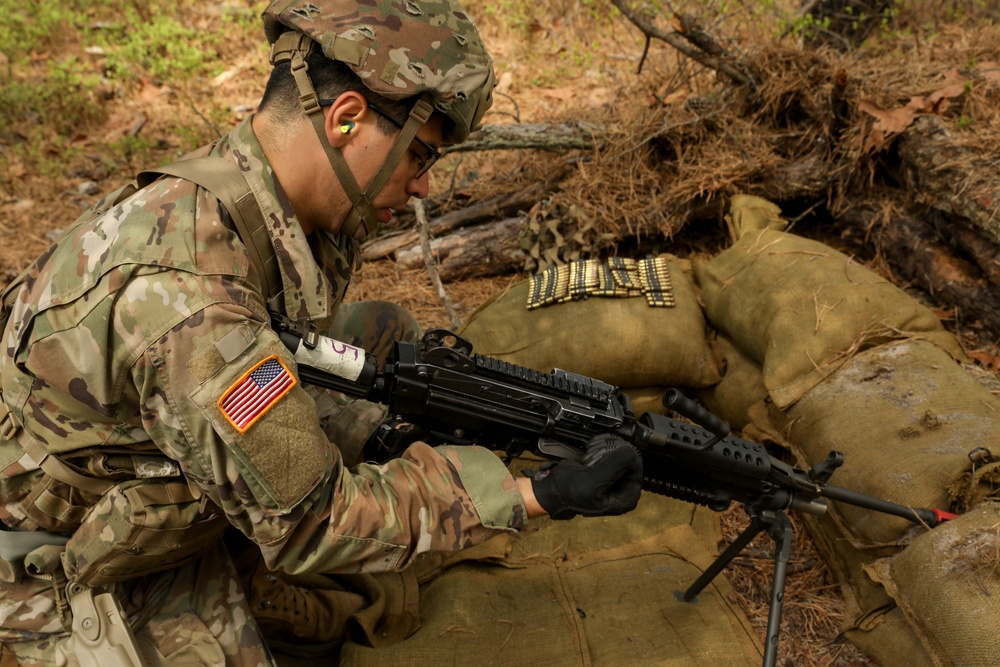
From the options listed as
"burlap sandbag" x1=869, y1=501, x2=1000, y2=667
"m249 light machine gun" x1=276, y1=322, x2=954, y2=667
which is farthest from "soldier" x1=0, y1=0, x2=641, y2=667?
"burlap sandbag" x1=869, y1=501, x2=1000, y2=667

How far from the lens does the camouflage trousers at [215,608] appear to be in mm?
2182

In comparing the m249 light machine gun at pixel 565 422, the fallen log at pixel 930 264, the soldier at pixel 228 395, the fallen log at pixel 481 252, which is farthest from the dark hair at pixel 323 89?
the fallen log at pixel 930 264

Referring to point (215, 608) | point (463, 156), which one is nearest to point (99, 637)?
point (215, 608)

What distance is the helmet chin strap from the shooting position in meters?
2.02

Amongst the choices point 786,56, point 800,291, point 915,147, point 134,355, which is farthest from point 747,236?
point 134,355

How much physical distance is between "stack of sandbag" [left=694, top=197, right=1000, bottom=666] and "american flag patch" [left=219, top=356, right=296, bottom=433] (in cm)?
208

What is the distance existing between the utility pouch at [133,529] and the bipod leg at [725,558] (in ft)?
5.60

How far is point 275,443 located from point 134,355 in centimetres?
38

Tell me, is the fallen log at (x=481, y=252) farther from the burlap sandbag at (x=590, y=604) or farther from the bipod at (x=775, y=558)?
the bipod at (x=775, y=558)

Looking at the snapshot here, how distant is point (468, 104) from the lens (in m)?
2.16

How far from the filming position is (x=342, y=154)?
6.87 ft

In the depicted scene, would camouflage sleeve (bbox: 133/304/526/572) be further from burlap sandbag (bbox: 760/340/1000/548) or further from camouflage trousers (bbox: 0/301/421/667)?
burlap sandbag (bbox: 760/340/1000/548)

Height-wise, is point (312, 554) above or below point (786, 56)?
below

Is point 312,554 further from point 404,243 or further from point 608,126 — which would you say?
point 608,126
